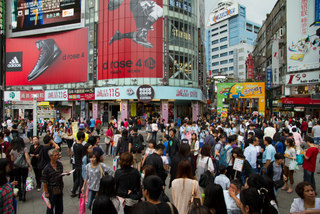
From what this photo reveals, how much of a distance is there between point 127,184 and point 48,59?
38486 mm

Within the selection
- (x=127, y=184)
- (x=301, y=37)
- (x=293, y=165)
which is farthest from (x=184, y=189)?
(x=301, y=37)

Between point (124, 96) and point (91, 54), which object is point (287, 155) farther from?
point (91, 54)

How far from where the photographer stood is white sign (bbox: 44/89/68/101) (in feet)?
116

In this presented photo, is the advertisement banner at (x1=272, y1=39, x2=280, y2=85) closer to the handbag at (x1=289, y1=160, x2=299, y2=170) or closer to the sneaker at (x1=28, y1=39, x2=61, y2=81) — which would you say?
the handbag at (x1=289, y1=160, x2=299, y2=170)

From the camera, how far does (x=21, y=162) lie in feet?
20.7

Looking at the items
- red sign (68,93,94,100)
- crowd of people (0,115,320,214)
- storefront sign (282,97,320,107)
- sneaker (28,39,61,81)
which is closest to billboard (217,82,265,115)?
storefront sign (282,97,320,107)

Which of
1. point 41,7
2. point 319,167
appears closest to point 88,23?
point 41,7

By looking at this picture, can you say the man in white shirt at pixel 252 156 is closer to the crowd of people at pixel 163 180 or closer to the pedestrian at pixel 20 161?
the crowd of people at pixel 163 180

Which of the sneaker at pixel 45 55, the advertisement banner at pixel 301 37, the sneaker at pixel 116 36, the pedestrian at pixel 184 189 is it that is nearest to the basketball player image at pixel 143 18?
the sneaker at pixel 116 36

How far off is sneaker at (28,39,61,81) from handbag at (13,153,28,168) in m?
33.8

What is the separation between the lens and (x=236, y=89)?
89.1 ft

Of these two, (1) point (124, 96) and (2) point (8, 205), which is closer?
(2) point (8, 205)

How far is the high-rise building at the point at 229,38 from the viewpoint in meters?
98.0

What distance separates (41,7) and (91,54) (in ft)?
42.2
